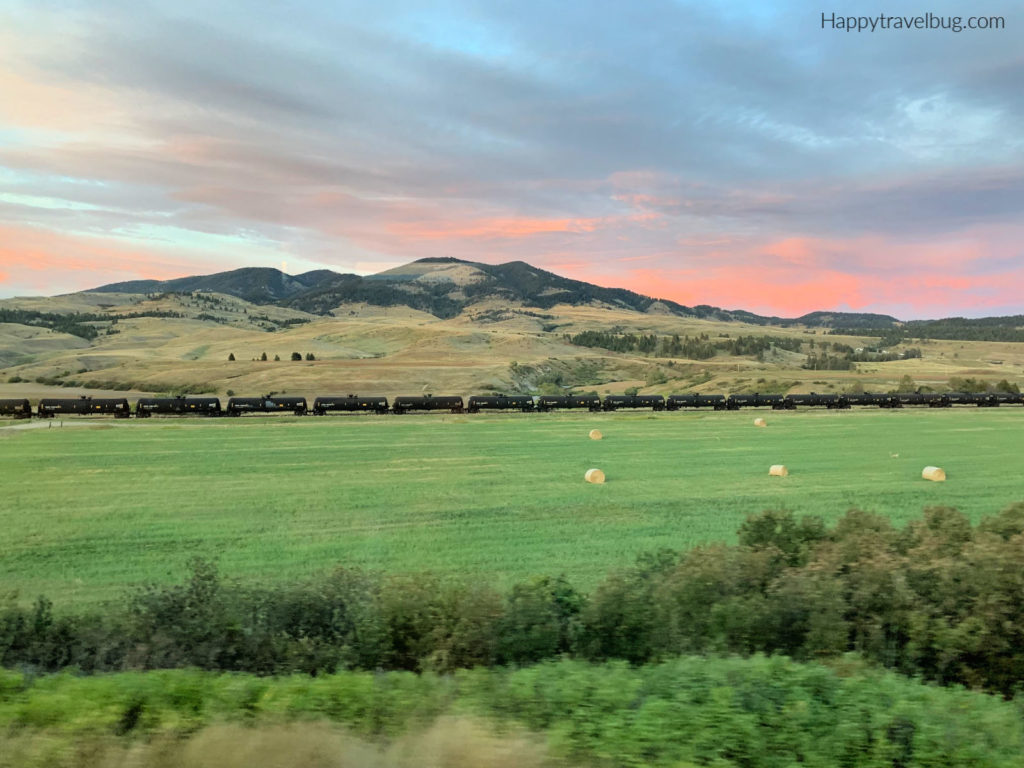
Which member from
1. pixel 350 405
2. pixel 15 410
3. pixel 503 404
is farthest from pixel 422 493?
pixel 15 410

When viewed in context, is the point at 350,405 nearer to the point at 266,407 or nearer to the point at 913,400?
the point at 266,407

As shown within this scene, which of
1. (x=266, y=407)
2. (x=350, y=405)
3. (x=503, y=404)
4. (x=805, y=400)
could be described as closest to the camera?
(x=266, y=407)

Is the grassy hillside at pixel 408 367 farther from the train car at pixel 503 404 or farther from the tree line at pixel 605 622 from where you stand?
the tree line at pixel 605 622

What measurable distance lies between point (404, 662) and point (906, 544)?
305 inches

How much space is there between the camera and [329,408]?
56594 mm

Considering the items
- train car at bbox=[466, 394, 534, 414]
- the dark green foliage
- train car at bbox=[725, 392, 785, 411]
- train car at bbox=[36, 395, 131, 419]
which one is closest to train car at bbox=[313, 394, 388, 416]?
train car at bbox=[466, 394, 534, 414]

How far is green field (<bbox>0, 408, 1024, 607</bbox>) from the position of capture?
48.4 feet

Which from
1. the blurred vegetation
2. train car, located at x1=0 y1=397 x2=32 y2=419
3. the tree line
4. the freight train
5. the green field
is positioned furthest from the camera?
the freight train

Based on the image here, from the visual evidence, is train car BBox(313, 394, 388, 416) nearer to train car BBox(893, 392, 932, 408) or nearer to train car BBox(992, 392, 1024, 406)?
train car BBox(893, 392, 932, 408)

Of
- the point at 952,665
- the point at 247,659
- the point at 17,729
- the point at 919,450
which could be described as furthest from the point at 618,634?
the point at 919,450

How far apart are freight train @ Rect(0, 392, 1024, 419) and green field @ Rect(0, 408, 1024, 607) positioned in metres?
9.02

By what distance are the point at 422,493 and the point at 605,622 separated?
1513cm

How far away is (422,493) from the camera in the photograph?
2325cm

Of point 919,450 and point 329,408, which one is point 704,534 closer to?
point 919,450
